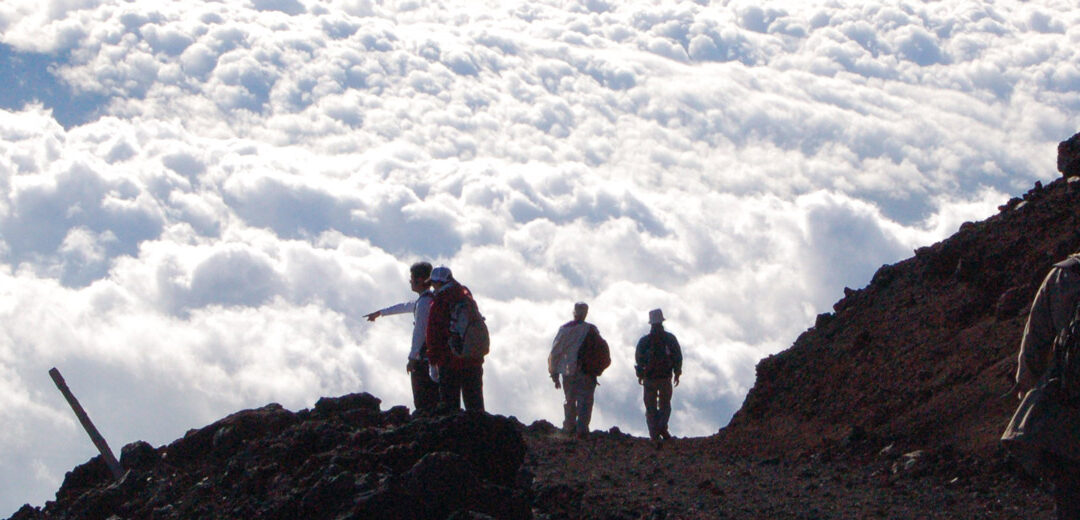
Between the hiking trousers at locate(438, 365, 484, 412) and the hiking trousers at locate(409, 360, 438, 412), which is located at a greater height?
the hiking trousers at locate(409, 360, 438, 412)

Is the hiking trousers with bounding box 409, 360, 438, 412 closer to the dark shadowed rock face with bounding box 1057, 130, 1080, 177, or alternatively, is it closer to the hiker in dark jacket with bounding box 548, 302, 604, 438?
the hiker in dark jacket with bounding box 548, 302, 604, 438

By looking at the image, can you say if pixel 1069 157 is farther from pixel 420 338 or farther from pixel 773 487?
pixel 420 338

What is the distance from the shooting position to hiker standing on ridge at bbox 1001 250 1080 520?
645cm

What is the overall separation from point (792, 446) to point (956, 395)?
272 centimetres

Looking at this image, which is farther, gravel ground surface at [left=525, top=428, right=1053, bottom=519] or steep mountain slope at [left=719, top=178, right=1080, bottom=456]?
steep mountain slope at [left=719, top=178, right=1080, bottom=456]

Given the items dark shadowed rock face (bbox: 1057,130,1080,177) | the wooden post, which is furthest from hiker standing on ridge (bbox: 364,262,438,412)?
dark shadowed rock face (bbox: 1057,130,1080,177)

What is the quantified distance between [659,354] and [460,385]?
615 cm

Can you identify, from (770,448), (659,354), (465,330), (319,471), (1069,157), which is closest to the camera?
(319,471)

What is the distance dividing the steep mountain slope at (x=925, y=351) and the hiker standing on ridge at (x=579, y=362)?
2.40m

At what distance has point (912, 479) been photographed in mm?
12719

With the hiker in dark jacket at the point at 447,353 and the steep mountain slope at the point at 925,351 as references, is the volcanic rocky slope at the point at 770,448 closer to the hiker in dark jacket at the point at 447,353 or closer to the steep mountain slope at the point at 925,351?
the steep mountain slope at the point at 925,351

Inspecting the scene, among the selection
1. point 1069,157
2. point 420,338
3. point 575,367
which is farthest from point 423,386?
point 1069,157

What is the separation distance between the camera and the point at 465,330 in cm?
1196

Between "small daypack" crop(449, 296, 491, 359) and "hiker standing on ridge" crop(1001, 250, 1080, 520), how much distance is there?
6214mm
